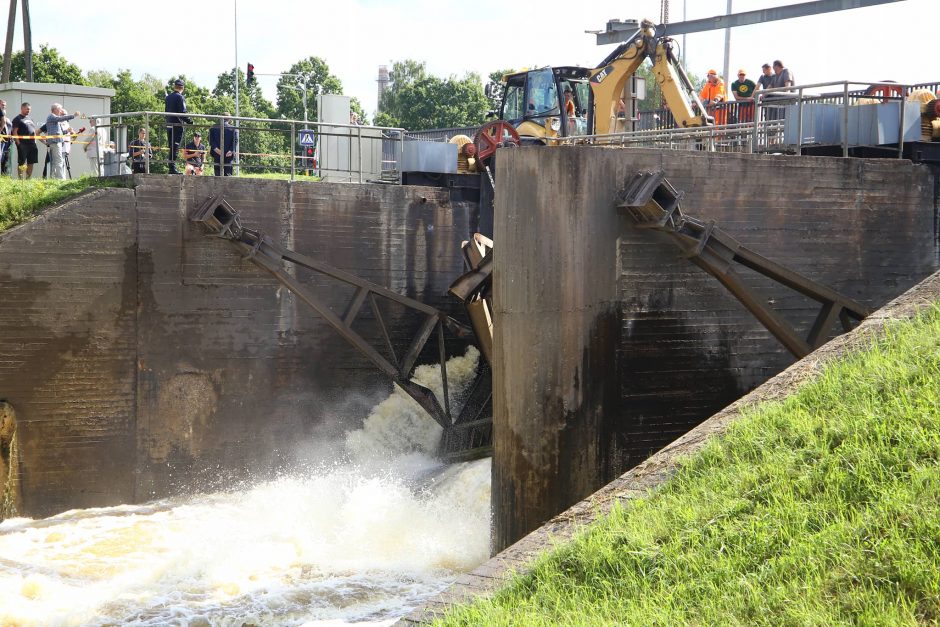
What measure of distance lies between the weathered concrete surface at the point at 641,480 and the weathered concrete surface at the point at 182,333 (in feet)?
30.1

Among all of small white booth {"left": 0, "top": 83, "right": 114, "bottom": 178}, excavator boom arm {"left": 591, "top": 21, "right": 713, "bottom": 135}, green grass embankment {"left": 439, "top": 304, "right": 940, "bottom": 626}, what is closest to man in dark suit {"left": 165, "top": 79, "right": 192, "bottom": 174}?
small white booth {"left": 0, "top": 83, "right": 114, "bottom": 178}

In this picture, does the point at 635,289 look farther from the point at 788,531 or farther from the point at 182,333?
the point at 182,333

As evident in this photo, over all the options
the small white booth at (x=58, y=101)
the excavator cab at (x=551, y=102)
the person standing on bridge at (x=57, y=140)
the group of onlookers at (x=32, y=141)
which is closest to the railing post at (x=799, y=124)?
the excavator cab at (x=551, y=102)

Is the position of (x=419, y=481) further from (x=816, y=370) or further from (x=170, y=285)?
(x=816, y=370)

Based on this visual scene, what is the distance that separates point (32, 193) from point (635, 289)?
891 cm

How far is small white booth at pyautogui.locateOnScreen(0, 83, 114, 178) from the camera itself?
1970 centimetres

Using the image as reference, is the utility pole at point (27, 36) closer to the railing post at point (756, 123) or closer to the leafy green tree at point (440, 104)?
the railing post at point (756, 123)

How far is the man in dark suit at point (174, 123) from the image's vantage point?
52.6 feet

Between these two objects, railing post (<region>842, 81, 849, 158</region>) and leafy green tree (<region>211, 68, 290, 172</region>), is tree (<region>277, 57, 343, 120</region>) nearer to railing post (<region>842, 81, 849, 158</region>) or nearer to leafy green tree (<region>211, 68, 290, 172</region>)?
leafy green tree (<region>211, 68, 290, 172</region>)

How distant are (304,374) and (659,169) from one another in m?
6.89

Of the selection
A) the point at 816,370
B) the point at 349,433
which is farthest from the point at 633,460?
the point at 349,433

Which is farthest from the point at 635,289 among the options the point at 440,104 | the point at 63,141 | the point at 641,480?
the point at 440,104

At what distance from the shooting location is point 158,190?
14719 mm

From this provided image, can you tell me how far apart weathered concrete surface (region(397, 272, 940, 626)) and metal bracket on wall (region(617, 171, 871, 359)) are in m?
3.19
